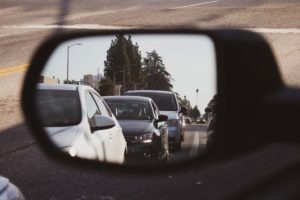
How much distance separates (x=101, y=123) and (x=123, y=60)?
107 centimetres

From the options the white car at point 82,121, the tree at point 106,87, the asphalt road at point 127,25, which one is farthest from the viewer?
the asphalt road at point 127,25

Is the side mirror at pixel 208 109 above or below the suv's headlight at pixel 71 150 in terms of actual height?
above

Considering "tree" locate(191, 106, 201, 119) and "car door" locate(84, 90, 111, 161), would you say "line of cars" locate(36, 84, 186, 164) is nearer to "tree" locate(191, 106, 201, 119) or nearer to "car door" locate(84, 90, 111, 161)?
"car door" locate(84, 90, 111, 161)

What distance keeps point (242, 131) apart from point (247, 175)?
7.85 metres

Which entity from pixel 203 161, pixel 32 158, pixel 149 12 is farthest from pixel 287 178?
pixel 149 12

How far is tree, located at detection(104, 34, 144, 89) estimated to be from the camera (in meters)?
2.98

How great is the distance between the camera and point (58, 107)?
380 cm

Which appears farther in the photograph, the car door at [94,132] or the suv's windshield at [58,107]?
the car door at [94,132]

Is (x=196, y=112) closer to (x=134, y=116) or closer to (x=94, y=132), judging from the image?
(x=94, y=132)

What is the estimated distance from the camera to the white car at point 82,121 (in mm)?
3445

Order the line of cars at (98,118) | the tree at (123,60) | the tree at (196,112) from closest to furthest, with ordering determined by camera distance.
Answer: the tree at (196,112) → the tree at (123,60) → the line of cars at (98,118)

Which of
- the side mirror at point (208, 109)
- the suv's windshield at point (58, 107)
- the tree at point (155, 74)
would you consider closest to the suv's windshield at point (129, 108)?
the suv's windshield at point (58, 107)

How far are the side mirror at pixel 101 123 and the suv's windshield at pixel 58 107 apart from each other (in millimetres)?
126

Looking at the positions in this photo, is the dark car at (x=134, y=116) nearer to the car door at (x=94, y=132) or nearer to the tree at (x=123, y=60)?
the car door at (x=94, y=132)
